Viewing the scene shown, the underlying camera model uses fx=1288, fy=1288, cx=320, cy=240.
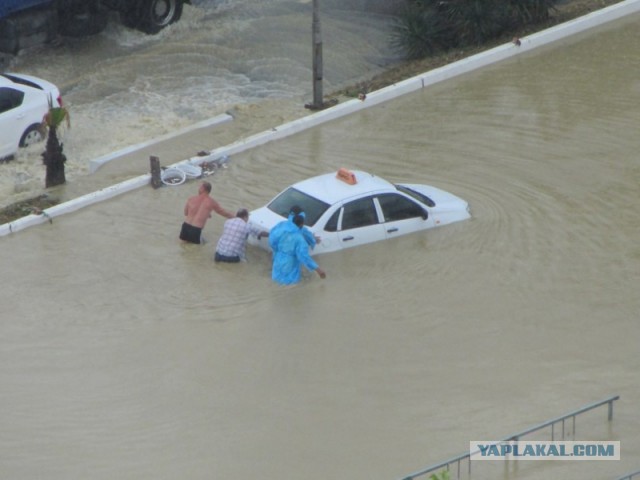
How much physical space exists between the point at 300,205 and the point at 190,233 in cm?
141

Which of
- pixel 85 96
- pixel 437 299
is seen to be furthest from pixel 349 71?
pixel 437 299

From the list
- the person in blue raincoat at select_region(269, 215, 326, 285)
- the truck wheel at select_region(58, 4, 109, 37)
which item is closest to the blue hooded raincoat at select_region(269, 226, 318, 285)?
the person in blue raincoat at select_region(269, 215, 326, 285)

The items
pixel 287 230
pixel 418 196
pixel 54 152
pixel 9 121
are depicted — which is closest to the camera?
pixel 287 230

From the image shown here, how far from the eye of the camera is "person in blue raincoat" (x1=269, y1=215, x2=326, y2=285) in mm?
14500

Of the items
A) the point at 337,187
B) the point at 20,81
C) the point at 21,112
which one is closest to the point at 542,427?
the point at 337,187

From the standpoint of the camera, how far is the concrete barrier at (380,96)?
672 inches

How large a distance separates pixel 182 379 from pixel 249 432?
126 cm

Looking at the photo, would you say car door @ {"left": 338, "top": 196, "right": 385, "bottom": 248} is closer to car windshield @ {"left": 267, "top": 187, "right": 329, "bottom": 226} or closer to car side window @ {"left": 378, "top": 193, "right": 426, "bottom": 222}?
car side window @ {"left": 378, "top": 193, "right": 426, "bottom": 222}

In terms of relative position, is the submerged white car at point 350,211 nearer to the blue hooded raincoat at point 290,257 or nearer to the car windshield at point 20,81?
the blue hooded raincoat at point 290,257

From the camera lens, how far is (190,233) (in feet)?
51.8

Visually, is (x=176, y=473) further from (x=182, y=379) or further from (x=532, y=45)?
(x=532, y=45)

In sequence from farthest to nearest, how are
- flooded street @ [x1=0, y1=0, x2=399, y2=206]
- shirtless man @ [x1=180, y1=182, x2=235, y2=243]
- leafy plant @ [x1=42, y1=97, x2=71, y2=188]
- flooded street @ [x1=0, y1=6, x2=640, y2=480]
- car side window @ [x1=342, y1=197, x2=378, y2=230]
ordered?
flooded street @ [x1=0, y1=0, x2=399, y2=206]
leafy plant @ [x1=42, y1=97, x2=71, y2=188]
shirtless man @ [x1=180, y1=182, x2=235, y2=243]
car side window @ [x1=342, y1=197, x2=378, y2=230]
flooded street @ [x1=0, y1=6, x2=640, y2=480]

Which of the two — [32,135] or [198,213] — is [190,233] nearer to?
[198,213]

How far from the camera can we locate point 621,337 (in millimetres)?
13688
